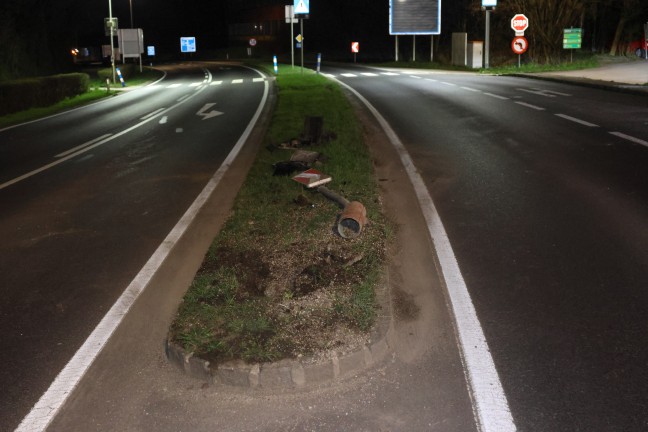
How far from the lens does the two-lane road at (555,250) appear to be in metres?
3.83

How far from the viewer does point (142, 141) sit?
15031 mm

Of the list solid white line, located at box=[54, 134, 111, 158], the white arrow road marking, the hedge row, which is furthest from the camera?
the hedge row

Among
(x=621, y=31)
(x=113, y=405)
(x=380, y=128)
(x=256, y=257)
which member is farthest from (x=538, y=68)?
(x=113, y=405)

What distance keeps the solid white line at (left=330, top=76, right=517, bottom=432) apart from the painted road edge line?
2.39 m

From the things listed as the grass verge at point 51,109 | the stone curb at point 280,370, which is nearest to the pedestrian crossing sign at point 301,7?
the grass verge at point 51,109

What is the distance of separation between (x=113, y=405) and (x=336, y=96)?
1867cm

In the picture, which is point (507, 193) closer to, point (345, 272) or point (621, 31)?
point (345, 272)

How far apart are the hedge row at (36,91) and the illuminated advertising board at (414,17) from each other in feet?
99.7

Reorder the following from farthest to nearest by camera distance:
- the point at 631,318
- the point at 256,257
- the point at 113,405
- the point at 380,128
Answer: the point at 380,128, the point at 256,257, the point at 631,318, the point at 113,405

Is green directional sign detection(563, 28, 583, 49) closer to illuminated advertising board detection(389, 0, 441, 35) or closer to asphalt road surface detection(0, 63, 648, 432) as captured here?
illuminated advertising board detection(389, 0, 441, 35)

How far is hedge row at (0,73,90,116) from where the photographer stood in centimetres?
2392

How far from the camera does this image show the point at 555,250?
6.16m

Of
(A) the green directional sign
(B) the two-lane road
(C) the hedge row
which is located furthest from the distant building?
(B) the two-lane road

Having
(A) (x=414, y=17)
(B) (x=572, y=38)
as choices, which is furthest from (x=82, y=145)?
(A) (x=414, y=17)
